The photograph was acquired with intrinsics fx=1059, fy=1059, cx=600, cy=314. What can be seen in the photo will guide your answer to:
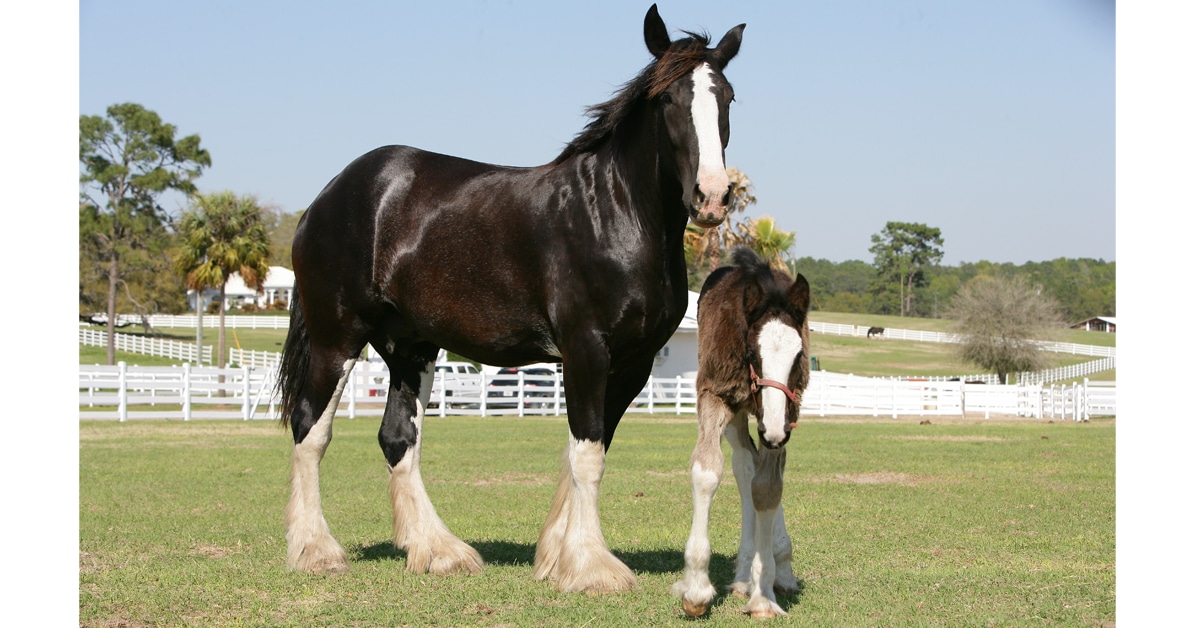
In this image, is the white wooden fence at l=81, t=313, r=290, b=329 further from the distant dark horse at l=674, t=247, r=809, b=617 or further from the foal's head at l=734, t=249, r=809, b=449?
the foal's head at l=734, t=249, r=809, b=449

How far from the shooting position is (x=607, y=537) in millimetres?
8477

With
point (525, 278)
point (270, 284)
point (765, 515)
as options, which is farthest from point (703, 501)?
point (270, 284)

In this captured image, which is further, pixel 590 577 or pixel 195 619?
pixel 590 577

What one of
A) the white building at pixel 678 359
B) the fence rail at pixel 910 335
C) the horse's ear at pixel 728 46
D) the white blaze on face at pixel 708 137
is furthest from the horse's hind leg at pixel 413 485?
the fence rail at pixel 910 335

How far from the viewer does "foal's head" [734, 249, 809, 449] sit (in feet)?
16.3

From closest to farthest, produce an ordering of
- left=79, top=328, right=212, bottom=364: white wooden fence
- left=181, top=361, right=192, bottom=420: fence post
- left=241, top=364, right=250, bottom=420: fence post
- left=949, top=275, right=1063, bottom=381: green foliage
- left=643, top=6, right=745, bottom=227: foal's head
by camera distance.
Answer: left=643, top=6, right=745, bottom=227: foal's head < left=181, top=361, right=192, bottom=420: fence post < left=241, top=364, right=250, bottom=420: fence post < left=79, top=328, right=212, bottom=364: white wooden fence < left=949, top=275, right=1063, bottom=381: green foliage

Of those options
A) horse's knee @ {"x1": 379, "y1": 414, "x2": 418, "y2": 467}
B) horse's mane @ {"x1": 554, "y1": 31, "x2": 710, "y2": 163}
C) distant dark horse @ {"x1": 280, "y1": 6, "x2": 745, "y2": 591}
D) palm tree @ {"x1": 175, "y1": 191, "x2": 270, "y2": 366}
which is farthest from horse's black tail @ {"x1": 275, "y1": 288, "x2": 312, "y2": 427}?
palm tree @ {"x1": 175, "y1": 191, "x2": 270, "y2": 366}

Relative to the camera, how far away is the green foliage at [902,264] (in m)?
132

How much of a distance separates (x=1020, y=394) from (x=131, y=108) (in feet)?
162

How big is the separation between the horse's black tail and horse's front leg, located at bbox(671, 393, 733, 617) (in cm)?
317

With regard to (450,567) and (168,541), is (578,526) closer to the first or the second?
(450,567)

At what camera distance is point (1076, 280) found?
119 meters

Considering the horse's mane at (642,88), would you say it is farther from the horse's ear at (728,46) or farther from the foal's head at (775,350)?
the foal's head at (775,350)

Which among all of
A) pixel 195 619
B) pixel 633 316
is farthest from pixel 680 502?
pixel 195 619
